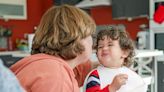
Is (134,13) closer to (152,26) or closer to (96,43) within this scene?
(152,26)

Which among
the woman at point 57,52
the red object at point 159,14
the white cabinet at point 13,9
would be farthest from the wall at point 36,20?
the woman at point 57,52

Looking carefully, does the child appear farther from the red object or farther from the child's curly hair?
the red object

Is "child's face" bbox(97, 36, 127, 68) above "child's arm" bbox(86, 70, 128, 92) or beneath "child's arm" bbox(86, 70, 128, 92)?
above

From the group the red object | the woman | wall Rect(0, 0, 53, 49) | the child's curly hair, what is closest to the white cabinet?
wall Rect(0, 0, 53, 49)

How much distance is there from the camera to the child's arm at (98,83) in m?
1.23

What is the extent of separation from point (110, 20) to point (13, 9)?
180 centimetres

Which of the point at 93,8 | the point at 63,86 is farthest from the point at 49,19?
the point at 93,8

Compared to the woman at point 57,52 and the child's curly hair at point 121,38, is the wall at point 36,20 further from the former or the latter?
the woman at point 57,52

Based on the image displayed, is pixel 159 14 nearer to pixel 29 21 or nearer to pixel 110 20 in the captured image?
pixel 110 20

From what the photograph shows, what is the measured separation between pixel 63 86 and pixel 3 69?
0.30 m

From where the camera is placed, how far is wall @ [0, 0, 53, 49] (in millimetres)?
5371

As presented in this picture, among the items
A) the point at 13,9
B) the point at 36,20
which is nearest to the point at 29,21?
the point at 36,20

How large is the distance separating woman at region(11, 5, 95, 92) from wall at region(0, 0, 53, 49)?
4.41 m

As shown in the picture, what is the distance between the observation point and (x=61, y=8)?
1033 mm
